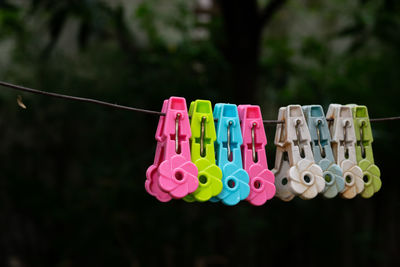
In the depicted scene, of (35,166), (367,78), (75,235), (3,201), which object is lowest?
(75,235)

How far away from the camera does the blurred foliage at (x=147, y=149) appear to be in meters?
2.68

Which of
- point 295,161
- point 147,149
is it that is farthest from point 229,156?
point 147,149

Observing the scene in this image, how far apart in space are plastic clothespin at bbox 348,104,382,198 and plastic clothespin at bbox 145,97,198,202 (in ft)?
1.47

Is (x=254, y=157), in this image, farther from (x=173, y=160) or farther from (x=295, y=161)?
(x=173, y=160)

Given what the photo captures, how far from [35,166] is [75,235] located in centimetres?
61

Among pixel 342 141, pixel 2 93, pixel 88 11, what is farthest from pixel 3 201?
pixel 342 141

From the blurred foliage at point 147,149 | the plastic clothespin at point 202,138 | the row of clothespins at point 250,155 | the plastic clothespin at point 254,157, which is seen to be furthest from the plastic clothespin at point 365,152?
the blurred foliage at point 147,149

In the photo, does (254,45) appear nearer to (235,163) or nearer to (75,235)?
(235,163)

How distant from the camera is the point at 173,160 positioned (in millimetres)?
976

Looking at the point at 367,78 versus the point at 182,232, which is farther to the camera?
the point at 367,78

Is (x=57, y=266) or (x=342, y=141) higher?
(x=342, y=141)

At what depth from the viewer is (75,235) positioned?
9.37ft

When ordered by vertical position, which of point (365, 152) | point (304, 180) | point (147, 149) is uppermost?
point (147, 149)

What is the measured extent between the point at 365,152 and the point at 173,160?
1.75 ft
